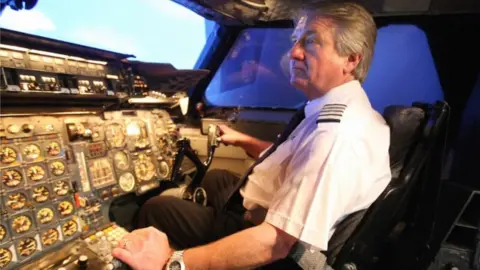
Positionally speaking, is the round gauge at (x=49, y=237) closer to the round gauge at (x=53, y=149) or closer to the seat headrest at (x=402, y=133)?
the round gauge at (x=53, y=149)

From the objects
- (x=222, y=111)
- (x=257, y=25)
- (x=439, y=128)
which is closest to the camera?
(x=439, y=128)

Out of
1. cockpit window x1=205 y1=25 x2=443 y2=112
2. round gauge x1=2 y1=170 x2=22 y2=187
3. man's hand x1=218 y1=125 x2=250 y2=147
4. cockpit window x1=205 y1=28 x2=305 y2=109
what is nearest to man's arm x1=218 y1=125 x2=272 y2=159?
man's hand x1=218 y1=125 x2=250 y2=147

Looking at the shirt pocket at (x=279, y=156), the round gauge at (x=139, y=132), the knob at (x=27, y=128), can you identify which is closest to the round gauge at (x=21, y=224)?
the knob at (x=27, y=128)

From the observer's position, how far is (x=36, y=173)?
140 cm

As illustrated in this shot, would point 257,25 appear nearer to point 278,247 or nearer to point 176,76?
point 176,76

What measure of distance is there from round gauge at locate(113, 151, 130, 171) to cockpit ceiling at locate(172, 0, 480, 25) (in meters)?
1.33


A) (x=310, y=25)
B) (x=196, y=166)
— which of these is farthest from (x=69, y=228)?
(x=310, y=25)

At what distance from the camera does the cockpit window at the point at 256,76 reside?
3.14 m

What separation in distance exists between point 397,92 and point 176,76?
2.00 metres

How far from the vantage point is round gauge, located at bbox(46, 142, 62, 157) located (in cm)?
147

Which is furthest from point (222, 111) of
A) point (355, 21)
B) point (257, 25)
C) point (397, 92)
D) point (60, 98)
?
point (355, 21)

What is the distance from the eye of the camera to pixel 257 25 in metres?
3.03

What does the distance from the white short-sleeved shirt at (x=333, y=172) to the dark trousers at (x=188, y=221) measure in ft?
1.43

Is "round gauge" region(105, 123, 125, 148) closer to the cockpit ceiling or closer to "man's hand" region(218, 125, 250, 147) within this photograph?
"man's hand" region(218, 125, 250, 147)
